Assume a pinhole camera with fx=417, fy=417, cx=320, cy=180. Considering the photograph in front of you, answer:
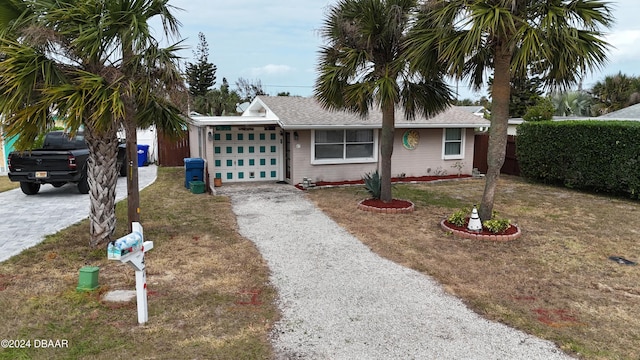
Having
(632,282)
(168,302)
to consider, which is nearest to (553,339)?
(632,282)

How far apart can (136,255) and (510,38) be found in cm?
657

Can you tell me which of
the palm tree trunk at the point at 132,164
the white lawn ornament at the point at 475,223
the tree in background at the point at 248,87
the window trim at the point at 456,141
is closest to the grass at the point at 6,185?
the palm tree trunk at the point at 132,164

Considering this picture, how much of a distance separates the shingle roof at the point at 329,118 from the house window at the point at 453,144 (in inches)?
19.4

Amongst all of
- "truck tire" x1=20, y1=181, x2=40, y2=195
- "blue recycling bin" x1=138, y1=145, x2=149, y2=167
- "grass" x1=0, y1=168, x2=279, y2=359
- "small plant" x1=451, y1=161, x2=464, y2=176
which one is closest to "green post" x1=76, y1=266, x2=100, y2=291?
"grass" x1=0, y1=168, x2=279, y2=359

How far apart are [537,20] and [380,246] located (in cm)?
461

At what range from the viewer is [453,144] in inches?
609

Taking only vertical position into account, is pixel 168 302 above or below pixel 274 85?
below

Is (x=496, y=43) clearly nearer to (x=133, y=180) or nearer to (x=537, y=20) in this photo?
(x=537, y=20)

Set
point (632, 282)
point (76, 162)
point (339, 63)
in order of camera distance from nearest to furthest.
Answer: point (632, 282) < point (339, 63) < point (76, 162)

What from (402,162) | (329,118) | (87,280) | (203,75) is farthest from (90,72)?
(203,75)

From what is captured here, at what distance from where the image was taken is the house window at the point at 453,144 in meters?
15.3

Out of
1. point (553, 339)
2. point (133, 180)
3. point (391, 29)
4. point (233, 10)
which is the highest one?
point (233, 10)

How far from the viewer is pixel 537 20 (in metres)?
6.95

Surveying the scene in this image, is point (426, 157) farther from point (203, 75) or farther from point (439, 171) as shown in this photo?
point (203, 75)
